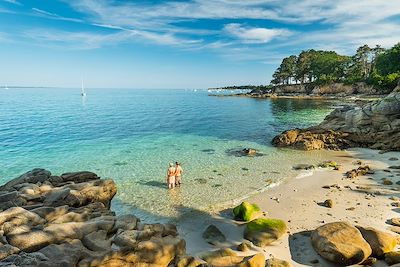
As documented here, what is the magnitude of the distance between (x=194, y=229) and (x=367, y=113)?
92.1ft

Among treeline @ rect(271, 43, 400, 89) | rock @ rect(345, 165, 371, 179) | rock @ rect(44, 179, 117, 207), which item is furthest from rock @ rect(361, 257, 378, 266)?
treeline @ rect(271, 43, 400, 89)

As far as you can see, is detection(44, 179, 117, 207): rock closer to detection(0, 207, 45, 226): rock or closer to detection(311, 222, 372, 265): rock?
detection(0, 207, 45, 226): rock

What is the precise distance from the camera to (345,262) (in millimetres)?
10398

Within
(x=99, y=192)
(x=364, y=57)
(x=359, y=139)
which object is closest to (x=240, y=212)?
(x=99, y=192)

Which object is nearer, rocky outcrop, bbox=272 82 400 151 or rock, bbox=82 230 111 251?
rock, bbox=82 230 111 251

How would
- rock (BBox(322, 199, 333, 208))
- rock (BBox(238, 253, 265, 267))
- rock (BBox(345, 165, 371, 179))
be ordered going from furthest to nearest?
rock (BBox(345, 165, 371, 179)) → rock (BBox(322, 199, 333, 208)) → rock (BBox(238, 253, 265, 267))

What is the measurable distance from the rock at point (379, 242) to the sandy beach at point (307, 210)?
49cm

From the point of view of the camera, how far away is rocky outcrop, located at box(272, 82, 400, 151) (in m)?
30.2

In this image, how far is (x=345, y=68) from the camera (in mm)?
Result: 124625

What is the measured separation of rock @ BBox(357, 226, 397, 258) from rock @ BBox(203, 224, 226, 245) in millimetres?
5895

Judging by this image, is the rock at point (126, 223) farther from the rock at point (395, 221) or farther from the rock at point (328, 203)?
the rock at point (395, 221)

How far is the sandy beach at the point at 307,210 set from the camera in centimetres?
1204

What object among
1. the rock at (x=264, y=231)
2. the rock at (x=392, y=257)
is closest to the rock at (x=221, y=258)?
the rock at (x=264, y=231)

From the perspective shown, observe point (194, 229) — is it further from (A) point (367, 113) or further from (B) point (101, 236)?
(A) point (367, 113)
